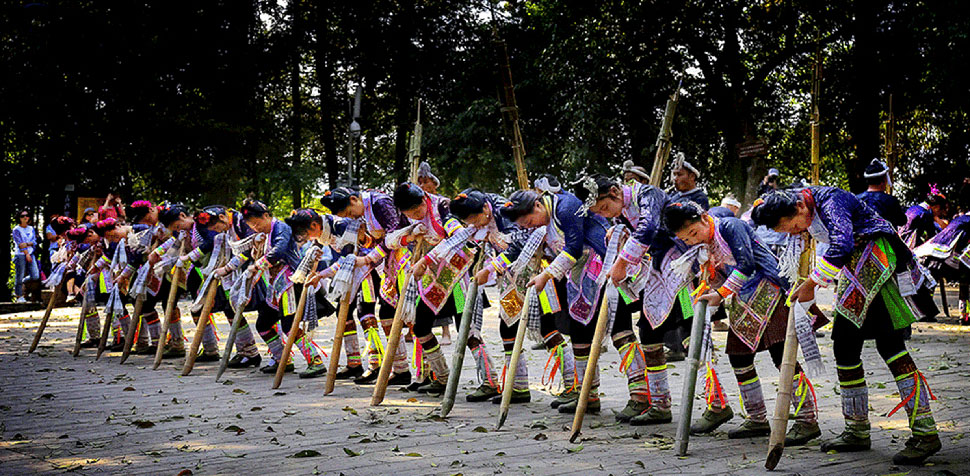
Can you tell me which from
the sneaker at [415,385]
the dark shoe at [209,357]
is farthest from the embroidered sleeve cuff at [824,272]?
the dark shoe at [209,357]

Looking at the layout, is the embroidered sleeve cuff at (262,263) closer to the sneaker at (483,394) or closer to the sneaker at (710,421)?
the sneaker at (483,394)

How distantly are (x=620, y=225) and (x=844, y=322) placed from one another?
1.63m

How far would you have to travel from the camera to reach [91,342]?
39.8 ft

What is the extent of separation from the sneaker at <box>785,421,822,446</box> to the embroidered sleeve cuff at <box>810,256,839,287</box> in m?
1.03

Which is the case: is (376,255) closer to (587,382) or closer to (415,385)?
(415,385)

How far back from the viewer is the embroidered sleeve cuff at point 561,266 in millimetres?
6148

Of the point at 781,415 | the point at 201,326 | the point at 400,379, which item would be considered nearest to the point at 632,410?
the point at 781,415

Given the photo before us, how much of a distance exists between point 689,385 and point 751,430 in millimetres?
848

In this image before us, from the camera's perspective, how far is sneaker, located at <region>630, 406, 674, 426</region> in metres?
6.12

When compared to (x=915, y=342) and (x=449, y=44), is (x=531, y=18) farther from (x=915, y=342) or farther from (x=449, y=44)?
(x=915, y=342)

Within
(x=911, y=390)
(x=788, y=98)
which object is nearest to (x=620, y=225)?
(x=911, y=390)

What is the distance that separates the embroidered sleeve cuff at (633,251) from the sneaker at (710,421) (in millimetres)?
1135

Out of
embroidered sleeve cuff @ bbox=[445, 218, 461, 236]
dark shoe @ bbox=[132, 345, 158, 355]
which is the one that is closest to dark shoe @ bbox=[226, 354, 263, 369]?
dark shoe @ bbox=[132, 345, 158, 355]

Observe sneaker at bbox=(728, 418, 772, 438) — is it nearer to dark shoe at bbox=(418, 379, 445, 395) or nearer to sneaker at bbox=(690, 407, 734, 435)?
sneaker at bbox=(690, 407, 734, 435)
